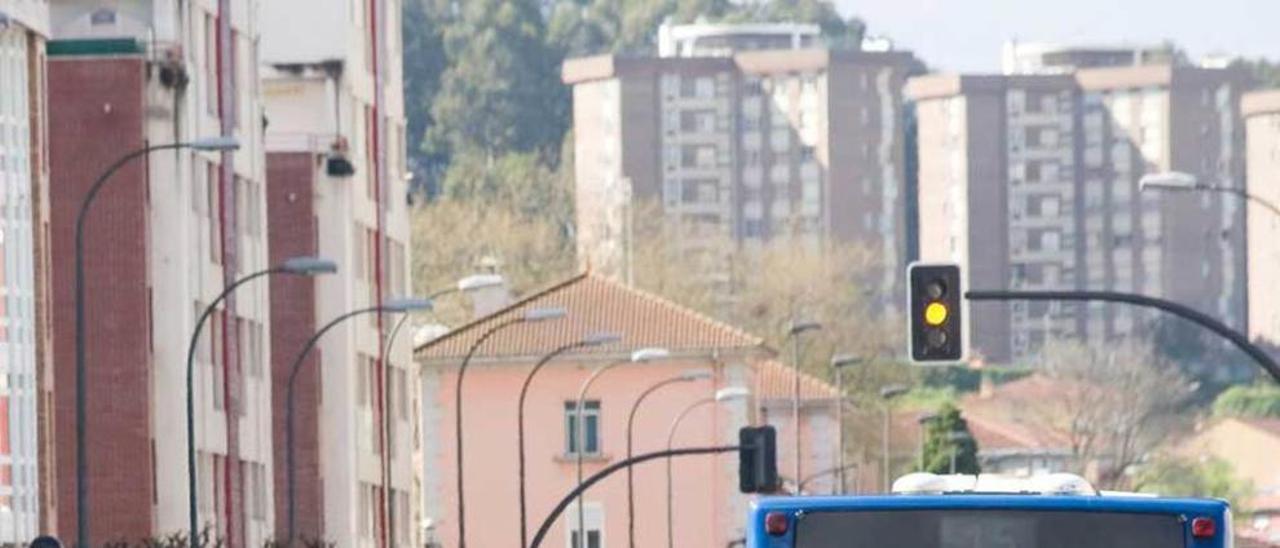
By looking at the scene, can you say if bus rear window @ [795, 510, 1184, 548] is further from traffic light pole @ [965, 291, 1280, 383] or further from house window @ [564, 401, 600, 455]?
house window @ [564, 401, 600, 455]

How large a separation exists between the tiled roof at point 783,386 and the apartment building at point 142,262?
186 ft

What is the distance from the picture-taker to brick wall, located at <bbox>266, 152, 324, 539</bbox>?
86000mm

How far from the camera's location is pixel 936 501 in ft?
83.8

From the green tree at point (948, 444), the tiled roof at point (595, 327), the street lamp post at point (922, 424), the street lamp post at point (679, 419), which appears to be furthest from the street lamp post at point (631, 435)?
the green tree at point (948, 444)

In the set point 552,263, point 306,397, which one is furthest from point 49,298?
point 552,263

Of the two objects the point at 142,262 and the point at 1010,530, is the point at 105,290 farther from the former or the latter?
the point at 1010,530

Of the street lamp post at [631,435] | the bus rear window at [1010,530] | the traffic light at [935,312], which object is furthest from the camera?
the street lamp post at [631,435]

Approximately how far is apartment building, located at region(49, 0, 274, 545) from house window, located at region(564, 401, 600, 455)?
109ft

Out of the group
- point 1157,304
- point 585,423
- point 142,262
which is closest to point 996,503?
point 1157,304

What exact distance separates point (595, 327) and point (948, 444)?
2511 cm

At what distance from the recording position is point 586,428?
109 m

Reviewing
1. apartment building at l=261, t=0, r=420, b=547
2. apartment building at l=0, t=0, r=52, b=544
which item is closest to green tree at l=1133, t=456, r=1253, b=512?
apartment building at l=261, t=0, r=420, b=547

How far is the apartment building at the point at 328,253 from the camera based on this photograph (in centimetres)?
8644

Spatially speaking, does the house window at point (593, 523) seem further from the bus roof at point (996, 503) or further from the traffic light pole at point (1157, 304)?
the bus roof at point (996, 503)
